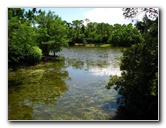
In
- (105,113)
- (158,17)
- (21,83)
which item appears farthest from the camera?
(21,83)

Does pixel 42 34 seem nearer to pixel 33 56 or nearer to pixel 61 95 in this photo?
pixel 33 56

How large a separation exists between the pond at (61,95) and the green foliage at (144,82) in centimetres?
78

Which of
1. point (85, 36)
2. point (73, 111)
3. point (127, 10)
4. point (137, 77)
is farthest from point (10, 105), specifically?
point (85, 36)

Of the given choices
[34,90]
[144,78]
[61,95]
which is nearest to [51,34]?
[34,90]

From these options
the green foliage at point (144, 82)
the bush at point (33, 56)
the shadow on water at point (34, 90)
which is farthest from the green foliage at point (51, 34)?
the green foliage at point (144, 82)

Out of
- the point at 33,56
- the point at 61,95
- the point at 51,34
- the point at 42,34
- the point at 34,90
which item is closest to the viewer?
the point at 61,95

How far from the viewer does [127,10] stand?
5.62 m

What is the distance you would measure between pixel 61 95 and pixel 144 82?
3482 mm

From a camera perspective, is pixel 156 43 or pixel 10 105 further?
pixel 10 105

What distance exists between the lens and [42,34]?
672 inches

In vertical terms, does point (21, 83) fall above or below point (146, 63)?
below

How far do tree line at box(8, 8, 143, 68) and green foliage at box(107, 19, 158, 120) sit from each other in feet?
5.24
